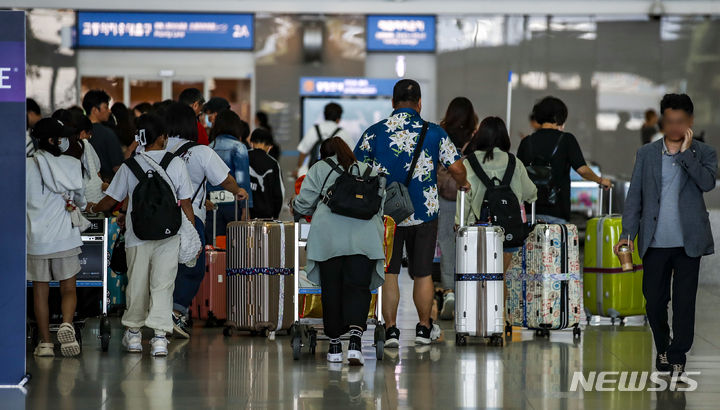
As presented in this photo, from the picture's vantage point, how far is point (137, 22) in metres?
18.3

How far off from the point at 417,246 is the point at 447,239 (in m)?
1.54

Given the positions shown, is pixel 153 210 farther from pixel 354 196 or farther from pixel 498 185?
pixel 498 185

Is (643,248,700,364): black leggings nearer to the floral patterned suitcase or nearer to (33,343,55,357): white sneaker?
the floral patterned suitcase

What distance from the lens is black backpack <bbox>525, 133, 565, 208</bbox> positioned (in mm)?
8531

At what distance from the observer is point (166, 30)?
1831 cm

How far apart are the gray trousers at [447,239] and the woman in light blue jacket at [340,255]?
2123 mm

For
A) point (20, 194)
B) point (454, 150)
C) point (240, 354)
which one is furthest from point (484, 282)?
point (20, 194)

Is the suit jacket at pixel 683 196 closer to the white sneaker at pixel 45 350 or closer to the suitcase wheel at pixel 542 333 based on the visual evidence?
the suitcase wheel at pixel 542 333

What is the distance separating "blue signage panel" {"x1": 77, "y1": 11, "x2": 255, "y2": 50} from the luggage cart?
10863mm

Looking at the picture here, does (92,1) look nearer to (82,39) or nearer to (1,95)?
(82,39)

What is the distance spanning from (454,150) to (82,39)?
12278 millimetres

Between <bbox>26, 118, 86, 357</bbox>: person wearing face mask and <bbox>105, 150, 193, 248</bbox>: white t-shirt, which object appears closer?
<bbox>26, 118, 86, 357</bbox>: person wearing face mask

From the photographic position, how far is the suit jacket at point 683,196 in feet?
20.7

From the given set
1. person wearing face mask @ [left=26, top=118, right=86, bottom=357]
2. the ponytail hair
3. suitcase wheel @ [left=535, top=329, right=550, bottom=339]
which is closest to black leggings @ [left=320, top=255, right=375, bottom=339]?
the ponytail hair
